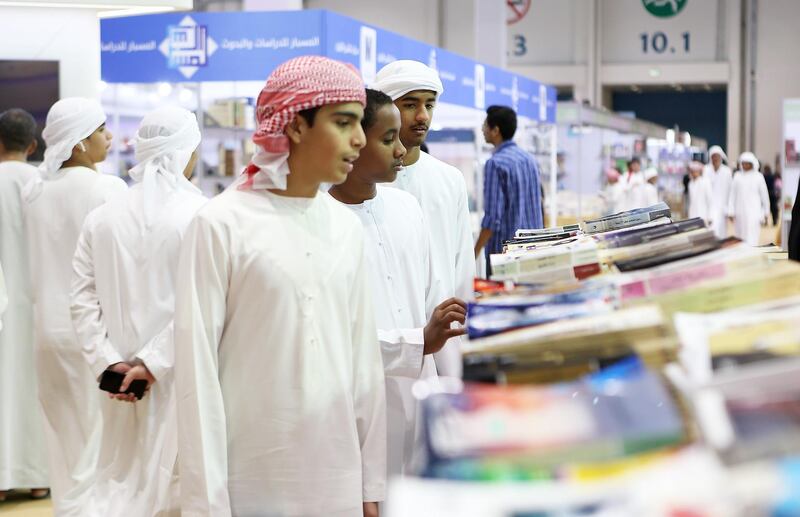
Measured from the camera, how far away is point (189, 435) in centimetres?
259

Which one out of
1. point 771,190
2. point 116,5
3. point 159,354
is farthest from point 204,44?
point 771,190

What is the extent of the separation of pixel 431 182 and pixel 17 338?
254 cm

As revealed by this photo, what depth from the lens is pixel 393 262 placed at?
131 inches

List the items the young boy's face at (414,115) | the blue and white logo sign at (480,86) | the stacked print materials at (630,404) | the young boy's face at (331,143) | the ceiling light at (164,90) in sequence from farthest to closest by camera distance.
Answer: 1. the blue and white logo sign at (480,86)
2. the ceiling light at (164,90)
3. the young boy's face at (414,115)
4. the young boy's face at (331,143)
5. the stacked print materials at (630,404)

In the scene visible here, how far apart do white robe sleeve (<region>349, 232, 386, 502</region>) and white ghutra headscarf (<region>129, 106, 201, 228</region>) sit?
1490mm

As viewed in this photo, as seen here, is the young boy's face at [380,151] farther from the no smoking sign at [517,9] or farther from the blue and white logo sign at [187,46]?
the no smoking sign at [517,9]

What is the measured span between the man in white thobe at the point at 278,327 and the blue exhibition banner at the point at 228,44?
184 inches

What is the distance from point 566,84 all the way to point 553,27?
4.63 ft

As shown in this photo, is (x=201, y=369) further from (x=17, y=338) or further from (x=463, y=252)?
(x=17, y=338)

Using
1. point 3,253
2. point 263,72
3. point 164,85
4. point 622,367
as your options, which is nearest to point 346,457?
point 622,367

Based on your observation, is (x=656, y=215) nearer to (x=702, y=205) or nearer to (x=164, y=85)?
(x=164, y=85)

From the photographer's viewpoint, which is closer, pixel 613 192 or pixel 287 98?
pixel 287 98

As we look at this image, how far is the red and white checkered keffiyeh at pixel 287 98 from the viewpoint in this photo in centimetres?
267

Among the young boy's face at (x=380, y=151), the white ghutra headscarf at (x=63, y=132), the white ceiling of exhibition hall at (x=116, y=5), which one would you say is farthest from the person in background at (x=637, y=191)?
the young boy's face at (x=380, y=151)
